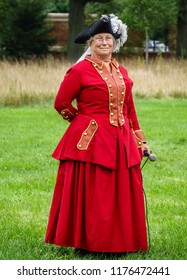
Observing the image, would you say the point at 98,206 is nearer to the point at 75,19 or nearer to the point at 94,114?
the point at 94,114

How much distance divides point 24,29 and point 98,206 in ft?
95.1

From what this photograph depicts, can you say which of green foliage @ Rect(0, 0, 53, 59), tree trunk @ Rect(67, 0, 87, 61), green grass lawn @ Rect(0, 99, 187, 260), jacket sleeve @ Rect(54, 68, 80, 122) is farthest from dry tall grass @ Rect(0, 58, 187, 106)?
green foliage @ Rect(0, 0, 53, 59)

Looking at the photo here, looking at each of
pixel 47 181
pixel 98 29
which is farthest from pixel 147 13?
pixel 98 29

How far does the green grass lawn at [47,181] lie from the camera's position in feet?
21.2

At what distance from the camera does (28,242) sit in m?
6.57

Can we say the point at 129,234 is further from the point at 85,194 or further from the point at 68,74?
the point at 68,74

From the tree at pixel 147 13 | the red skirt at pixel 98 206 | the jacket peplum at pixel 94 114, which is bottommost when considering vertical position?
the tree at pixel 147 13

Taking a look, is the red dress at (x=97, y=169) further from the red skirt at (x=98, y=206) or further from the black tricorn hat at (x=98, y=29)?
the black tricorn hat at (x=98, y=29)

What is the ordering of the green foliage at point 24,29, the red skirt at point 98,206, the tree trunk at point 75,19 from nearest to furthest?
the red skirt at point 98,206, the tree trunk at point 75,19, the green foliage at point 24,29

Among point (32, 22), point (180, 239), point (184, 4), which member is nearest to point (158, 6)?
point (184, 4)

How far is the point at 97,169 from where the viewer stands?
19.7 feet

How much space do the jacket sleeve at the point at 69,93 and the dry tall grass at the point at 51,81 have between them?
11501 mm

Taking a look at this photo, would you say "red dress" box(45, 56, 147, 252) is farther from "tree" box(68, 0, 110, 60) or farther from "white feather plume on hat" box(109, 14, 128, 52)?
"tree" box(68, 0, 110, 60)

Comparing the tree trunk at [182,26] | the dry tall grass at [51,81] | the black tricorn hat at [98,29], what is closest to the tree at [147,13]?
the tree trunk at [182,26]
